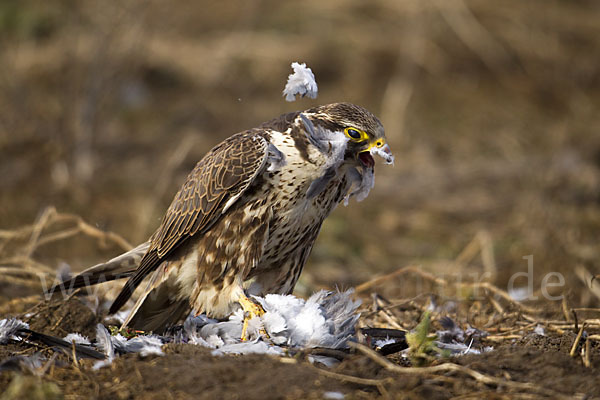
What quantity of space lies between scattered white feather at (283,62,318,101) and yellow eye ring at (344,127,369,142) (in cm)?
26

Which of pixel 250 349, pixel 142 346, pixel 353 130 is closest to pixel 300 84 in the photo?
pixel 353 130

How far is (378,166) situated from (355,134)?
6.17 m

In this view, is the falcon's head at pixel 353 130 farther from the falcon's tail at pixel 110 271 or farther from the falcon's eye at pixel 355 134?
the falcon's tail at pixel 110 271

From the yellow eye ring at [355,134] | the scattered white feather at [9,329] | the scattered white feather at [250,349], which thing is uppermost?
the yellow eye ring at [355,134]

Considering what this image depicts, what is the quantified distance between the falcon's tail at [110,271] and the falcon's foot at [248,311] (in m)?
0.78

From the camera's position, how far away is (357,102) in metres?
10.5

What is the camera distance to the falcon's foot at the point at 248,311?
3514 millimetres

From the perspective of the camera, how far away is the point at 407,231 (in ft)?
26.2

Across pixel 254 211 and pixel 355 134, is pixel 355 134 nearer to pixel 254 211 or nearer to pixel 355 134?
pixel 355 134

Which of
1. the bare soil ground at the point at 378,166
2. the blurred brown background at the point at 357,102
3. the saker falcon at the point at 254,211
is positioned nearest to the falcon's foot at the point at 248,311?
the saker falcon at the point at 254,211

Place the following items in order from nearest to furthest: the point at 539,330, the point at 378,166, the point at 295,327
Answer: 1. the point at 295,327
2. the point at 539,330
3. the point at 378,166

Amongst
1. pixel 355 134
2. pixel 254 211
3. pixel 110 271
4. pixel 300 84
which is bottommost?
pixel 110 271

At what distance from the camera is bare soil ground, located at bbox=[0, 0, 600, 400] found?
2.95 meters

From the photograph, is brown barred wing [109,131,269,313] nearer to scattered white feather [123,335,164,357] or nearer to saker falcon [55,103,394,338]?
saker falcon [55,103,394,338]
